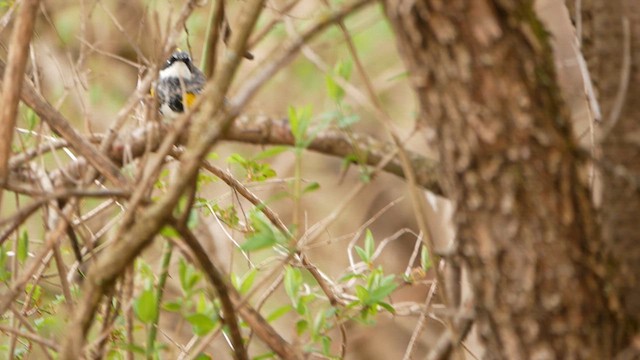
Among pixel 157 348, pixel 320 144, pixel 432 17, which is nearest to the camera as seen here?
pixel 432 17

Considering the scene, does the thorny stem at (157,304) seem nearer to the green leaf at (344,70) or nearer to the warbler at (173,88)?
the green leaf at (344,70)

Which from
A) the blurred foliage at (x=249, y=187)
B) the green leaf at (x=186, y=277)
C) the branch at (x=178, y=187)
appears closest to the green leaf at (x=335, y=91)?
the blurred foliage at (x=249, y=187)

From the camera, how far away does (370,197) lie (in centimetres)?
684

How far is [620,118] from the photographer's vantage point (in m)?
1.61

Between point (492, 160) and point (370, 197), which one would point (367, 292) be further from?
point (370, 197)

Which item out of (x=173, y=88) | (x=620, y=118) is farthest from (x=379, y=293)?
(x=173, y=88)

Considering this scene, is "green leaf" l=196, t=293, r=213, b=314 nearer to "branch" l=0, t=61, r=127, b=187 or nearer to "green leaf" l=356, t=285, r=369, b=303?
"branch" l=0, t=61, r=127, b=187

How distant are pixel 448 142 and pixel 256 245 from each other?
38 centimetres

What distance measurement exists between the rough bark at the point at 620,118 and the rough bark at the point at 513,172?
0.43 ft

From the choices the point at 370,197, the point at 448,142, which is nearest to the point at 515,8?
the point at 448,142

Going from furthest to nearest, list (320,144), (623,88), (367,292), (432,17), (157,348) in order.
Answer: (367,292), (320,144), (157,348), (623,88), (432,17)

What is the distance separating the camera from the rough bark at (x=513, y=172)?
4.21ft

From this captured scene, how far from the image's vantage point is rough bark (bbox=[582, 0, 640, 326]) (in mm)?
1493

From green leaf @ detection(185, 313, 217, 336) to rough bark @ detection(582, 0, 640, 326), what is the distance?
0.65 metres
